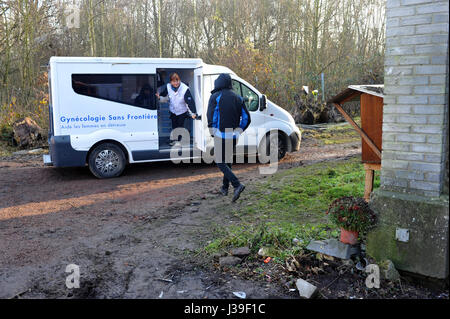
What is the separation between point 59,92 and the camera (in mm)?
8828

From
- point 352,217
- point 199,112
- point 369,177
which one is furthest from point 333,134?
point 352,217

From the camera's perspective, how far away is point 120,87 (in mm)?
9414

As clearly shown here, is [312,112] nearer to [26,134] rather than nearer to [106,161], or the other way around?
[106,161]

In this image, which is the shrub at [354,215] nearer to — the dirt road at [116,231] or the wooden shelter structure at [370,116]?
the dirt road at [116,231]

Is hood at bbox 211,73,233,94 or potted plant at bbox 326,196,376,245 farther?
hood at bbox 211,73,233,94

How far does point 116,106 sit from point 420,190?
6938mm

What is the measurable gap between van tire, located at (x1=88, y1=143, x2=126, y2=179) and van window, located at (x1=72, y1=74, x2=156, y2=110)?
42.1 inches

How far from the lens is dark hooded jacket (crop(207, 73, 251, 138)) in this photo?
709cm

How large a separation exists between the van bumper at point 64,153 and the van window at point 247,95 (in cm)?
369

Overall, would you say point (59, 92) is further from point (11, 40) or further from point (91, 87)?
point (11, 40)

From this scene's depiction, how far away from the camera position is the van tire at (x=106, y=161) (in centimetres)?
934

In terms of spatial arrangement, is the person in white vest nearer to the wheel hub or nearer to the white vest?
the white vest

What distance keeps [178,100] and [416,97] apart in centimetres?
691

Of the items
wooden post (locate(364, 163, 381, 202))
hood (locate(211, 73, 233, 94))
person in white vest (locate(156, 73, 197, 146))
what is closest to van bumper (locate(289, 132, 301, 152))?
person in white vest (locate(156, 73, 197, 146))
